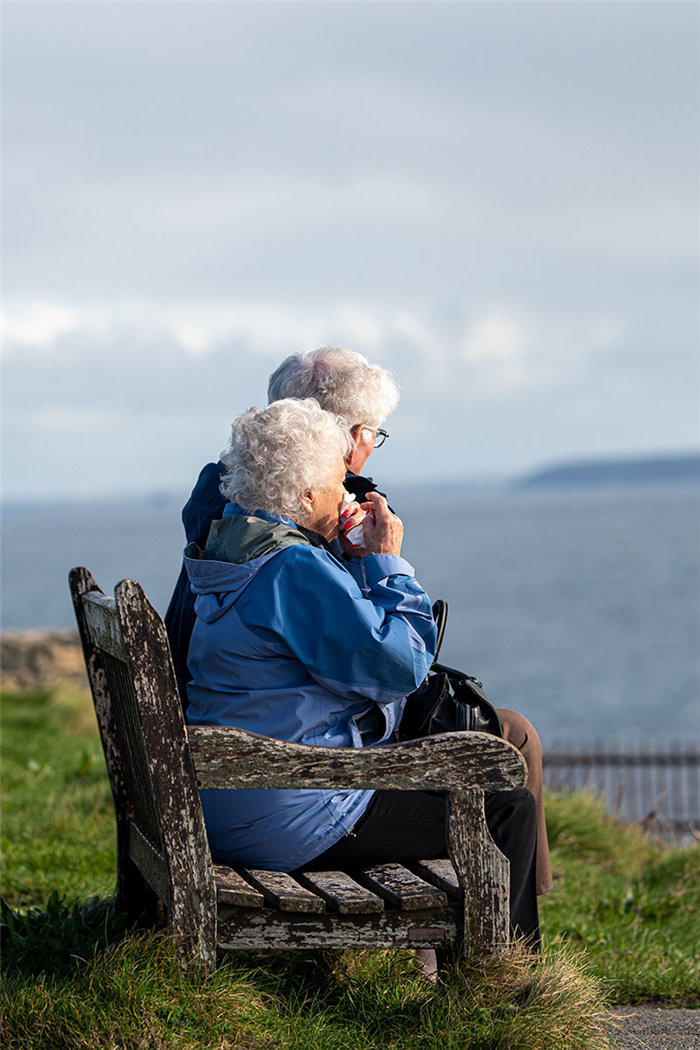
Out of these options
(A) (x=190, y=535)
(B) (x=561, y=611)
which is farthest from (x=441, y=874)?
(B) (x=561, y=611)

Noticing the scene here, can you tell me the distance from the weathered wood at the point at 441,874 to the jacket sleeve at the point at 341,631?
501 millimetres

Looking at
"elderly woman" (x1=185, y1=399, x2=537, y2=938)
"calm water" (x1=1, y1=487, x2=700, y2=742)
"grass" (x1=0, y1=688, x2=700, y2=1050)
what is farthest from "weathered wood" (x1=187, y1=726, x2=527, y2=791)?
"calm water" (x1=1, y1=487, x2=700, y2=742)

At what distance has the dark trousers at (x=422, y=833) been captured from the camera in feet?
10.7

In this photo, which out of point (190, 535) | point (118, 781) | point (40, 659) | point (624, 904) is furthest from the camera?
point (40, 659)

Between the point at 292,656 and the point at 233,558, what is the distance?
0.31 m

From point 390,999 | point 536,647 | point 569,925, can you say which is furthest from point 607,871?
point 536,647

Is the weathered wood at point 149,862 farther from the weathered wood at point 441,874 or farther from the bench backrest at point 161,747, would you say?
the weathered wood at point 441,874

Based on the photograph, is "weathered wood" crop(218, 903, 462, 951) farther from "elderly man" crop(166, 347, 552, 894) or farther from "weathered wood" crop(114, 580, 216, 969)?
"elderly man" crop(166, 347, 552, 894)

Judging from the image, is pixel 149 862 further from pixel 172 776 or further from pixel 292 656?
pixel 292 656

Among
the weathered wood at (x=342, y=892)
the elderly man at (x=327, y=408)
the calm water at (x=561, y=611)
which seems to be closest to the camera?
the weathered wood at (x=342, y=892)

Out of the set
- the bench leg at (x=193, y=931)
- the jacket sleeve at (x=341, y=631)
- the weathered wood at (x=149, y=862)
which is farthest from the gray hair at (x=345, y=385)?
the bench leg at (x=193, y=931)

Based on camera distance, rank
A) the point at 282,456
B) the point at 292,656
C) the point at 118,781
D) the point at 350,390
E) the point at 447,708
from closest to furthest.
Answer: the point at 292,656 → the point at 282,456 → the point at 447,708 → the point at 118,781 → the point at 350,390

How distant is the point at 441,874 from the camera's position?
10.4ft

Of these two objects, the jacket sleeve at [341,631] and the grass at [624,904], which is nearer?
the jacket sleeve at [341,631]
